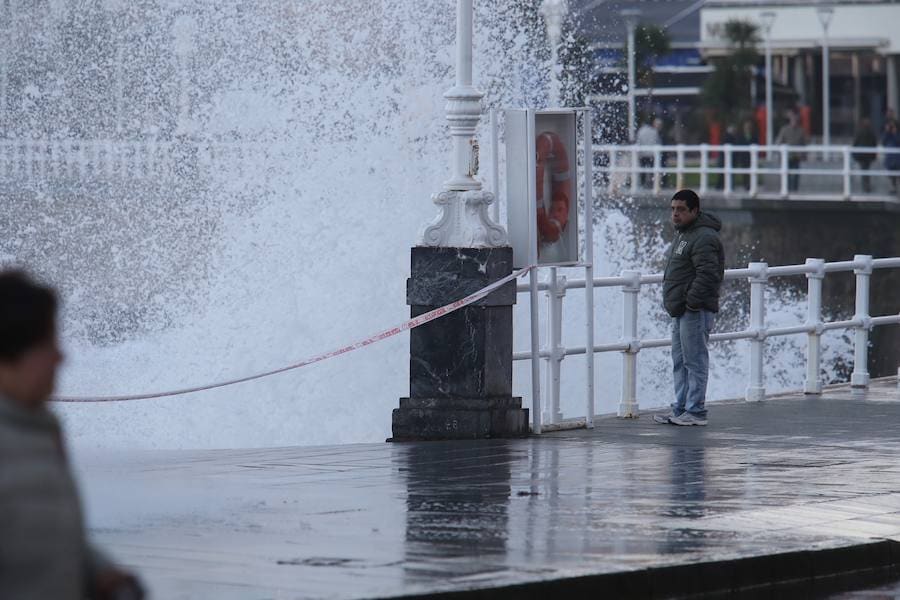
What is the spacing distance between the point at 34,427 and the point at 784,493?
21.8 ft

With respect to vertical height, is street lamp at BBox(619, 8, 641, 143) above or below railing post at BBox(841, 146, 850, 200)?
above

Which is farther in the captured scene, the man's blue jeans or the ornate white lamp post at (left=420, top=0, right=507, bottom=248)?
the man's blue jeans

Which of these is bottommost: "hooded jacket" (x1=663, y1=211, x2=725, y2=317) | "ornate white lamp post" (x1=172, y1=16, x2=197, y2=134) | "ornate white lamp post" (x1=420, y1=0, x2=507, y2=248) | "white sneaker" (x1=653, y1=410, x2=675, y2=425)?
"white sneaker" (x1=653, y1=410, x2=675, y2=425)

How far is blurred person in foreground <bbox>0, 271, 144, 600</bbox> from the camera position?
3.66m

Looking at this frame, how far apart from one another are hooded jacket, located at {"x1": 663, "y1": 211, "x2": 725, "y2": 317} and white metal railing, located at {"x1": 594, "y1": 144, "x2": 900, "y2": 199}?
25.0m

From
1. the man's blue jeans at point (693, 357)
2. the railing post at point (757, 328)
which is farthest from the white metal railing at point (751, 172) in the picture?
the man's blue jeans at point (693, 357)

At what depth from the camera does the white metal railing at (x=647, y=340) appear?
44.9 feet

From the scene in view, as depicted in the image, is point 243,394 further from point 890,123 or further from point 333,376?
point 890,123

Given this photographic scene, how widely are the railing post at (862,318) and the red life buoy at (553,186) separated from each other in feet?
17.3

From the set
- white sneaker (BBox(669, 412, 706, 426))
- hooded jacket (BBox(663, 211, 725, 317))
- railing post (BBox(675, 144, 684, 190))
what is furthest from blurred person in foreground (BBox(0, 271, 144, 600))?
railing post (BBox(675, 144, 684, 190))

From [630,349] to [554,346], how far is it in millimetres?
1315

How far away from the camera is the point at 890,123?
47188 millimetres

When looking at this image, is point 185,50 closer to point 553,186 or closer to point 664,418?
point 664,418

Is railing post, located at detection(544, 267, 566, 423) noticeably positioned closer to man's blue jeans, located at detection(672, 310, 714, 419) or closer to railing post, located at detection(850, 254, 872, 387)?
man's blue jeans, located at detection(672, 310, 714, 419)
